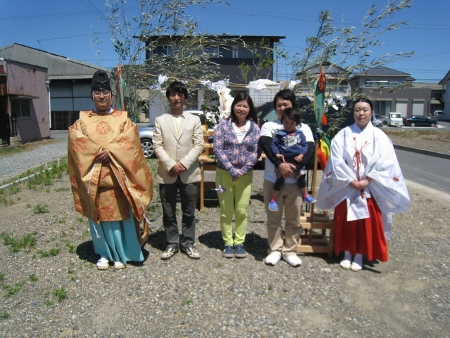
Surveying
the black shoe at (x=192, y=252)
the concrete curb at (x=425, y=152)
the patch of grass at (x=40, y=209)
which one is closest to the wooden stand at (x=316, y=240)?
the black shoe at (x=192, y=252)

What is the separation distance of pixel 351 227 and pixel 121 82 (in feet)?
10.2

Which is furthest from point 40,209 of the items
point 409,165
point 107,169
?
point 409,165

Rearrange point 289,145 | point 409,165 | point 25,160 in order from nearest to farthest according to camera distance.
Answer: point 289,145 → point 409,165 → point 25,160

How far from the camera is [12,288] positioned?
3.53 metres

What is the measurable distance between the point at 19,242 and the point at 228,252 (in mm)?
2422

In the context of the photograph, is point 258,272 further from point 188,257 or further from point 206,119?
point 206,119

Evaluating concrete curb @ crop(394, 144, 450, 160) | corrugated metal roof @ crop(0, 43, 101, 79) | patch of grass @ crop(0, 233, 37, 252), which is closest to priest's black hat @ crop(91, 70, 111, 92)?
patch of grass @ crop(0, 233, 37, 252)

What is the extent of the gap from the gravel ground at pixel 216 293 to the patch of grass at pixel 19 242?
0.19 ft

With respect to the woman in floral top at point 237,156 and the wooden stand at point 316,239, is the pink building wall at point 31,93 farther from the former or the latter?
the wooden stand at point 316,239

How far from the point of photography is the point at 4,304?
3295mm

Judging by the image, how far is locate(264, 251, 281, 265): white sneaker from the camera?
405 centimetres

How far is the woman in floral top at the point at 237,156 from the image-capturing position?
13.1ft

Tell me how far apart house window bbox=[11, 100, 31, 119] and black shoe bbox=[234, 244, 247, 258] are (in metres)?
16.4

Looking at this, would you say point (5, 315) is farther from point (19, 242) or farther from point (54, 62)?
point (54, 62)
